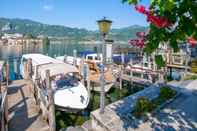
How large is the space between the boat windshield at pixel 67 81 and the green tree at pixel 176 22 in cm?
1162

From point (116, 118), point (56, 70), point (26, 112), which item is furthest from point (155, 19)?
point (56, 70)

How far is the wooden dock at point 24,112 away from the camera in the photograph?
10578mm

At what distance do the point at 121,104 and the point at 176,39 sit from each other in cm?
782

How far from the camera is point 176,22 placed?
3.89m

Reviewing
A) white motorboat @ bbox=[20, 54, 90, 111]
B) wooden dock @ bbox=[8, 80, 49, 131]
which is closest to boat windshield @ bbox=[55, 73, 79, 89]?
white motorboat @ bbox=[20, 54, 90, 111]

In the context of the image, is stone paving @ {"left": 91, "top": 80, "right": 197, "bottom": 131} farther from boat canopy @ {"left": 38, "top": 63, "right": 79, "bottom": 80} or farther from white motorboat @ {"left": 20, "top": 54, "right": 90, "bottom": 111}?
boat canopy @ {"left": 38, "top": 63, "right": 79, "bottom": 80}

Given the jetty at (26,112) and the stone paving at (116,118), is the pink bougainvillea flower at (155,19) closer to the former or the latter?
the stone paving at (116,118)

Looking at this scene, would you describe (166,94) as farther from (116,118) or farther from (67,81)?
(67,81)

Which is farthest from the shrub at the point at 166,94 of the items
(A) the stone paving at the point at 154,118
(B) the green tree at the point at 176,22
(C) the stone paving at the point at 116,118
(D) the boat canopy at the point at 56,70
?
(B) the green tree at the point at 176,22

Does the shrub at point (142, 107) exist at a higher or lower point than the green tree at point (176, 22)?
lower

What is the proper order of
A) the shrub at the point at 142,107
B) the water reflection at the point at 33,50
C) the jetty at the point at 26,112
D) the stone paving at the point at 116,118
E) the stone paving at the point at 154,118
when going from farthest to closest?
the water reflection at the point at 33,50 → the jetty at the point at 26,112 → the shrub at the point at 142,107 → the stone paving at the point at 116,118 → the stone paving at the point at 154,118

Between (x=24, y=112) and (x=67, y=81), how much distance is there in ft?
13.6

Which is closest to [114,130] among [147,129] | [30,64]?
[147,129]

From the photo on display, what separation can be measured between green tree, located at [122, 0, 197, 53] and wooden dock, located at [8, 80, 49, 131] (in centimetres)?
810
